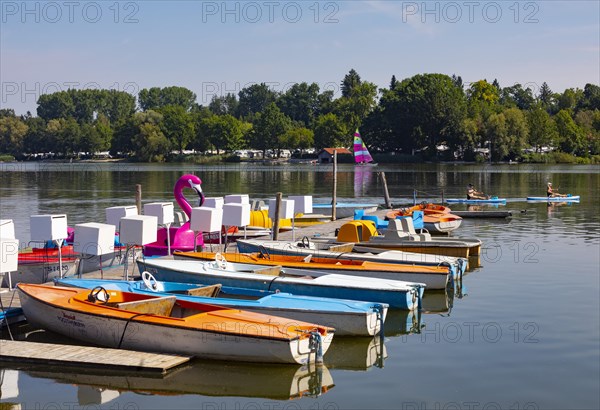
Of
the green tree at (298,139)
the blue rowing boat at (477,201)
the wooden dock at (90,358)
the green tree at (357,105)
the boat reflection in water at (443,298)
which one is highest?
the green tree at (357,105)

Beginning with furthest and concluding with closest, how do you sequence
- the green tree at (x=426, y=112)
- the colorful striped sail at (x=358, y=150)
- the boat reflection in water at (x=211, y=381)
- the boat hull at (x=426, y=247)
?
the green tree at (x=426, y=112)
the colorful striped sail at (x=358, y=150)
the boat hull at (x=426, y=247)
the boat reflection in water at (x=211, y=381)

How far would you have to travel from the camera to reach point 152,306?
15.4m

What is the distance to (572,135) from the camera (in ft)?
477

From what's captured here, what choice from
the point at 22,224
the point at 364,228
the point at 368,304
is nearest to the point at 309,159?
the point at 22,224

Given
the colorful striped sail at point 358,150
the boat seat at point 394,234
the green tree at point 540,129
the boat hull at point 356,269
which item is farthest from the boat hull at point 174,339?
the green tree at point 540,129

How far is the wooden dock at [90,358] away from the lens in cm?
1365

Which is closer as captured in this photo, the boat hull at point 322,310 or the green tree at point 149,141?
the boat hull at point 322,310

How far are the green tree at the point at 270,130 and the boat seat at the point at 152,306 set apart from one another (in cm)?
16395

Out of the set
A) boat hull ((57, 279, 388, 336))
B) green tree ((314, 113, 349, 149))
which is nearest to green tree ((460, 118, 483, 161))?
green tree ((314, 113, 349, 149))

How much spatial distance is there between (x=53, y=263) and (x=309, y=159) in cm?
15666

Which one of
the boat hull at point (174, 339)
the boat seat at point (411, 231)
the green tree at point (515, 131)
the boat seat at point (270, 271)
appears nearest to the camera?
the boat hull at point (174, 339)

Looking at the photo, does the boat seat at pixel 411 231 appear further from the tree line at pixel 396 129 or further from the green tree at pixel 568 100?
the green tree at pixel 568 100

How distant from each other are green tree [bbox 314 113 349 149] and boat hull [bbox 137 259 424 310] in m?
147

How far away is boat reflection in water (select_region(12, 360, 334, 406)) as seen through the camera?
514 inches
